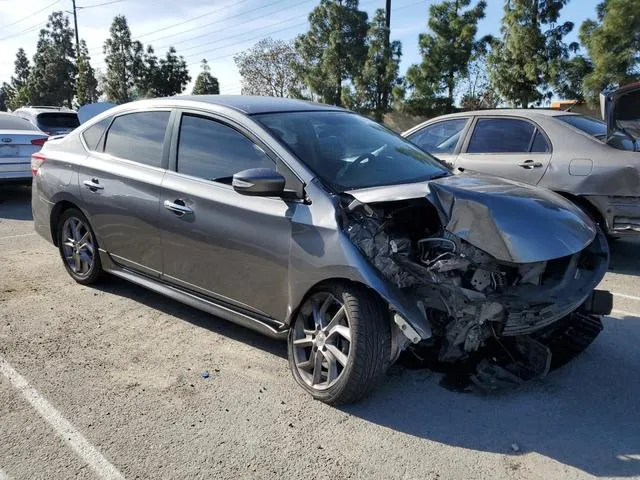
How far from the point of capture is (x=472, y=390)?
11.1 feet

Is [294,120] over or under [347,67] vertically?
under

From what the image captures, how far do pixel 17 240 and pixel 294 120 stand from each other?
5020 mm

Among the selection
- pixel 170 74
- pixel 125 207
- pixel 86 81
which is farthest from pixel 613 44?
pixel 86 81

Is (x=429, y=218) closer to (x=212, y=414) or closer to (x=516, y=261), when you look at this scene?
(x=516, y=261)

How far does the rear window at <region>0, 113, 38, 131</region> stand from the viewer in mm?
10242

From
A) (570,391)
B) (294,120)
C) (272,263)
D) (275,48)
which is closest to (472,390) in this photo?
(570,391)

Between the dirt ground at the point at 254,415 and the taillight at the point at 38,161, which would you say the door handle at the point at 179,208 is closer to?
the dirt ground at the point at 254,415

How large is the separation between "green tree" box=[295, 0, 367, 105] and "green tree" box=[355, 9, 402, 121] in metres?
1.04

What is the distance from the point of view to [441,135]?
270 inches

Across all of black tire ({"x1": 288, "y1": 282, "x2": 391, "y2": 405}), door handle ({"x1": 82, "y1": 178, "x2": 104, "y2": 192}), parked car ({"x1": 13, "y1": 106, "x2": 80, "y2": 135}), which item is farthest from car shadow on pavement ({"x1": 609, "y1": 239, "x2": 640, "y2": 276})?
parked car ({"x1": 13, "y1": 106, "x2": 80, "y2": 135})

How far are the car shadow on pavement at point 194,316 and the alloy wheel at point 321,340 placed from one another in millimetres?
467

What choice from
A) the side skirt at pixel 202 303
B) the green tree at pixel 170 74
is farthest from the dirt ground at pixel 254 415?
the green tree at pixel 170 74

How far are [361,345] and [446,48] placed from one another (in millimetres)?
19964

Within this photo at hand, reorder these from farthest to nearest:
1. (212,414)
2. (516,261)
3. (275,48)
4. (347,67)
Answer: (275,48)
(347,67)
(212,414)
(516,261)
